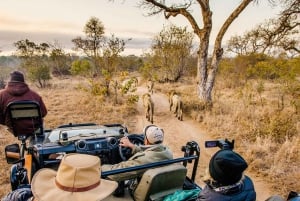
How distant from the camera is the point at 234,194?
2297mm

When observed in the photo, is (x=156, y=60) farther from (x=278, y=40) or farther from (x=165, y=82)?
(x=278, y=40)

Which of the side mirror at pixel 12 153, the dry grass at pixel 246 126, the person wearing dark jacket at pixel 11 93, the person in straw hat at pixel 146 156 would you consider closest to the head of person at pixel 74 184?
the person in straw hat at pixel 146 156

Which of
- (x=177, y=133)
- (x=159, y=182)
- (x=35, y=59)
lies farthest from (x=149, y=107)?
(x=35, y=59)

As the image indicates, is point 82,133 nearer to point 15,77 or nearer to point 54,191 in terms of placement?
point 15,77

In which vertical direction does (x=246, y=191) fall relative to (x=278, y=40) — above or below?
below

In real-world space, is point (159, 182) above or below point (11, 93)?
below

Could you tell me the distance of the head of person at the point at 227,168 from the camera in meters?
2.19

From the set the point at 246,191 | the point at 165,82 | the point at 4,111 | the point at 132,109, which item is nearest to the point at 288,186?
the point at 246,191

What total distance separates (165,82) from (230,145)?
21146 mm

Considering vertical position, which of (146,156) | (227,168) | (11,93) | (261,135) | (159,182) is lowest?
(261,135)

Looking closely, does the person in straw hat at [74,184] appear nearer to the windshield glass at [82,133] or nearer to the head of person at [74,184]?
the head of person at [74,184]

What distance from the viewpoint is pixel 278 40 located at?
15203 millimetres

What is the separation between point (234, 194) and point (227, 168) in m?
0.27

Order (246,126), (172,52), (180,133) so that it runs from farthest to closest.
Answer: (172,52)
(180,133)
(246,126)
